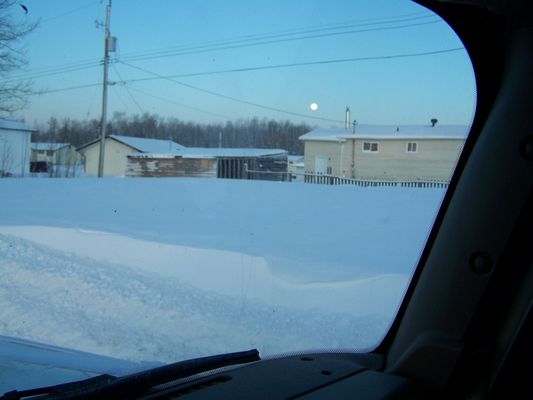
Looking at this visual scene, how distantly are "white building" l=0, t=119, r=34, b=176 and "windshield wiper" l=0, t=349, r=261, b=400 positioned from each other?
9.36m

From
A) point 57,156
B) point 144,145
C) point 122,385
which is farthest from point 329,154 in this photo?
point 57,156

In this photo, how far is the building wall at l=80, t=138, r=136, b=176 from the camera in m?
14.9

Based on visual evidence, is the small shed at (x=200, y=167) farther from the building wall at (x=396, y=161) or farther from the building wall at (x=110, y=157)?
the building wall at (x=396, y=161)

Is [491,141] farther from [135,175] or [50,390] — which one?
[135,175]

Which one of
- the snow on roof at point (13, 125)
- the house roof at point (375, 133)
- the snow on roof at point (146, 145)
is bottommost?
the house roof at point (375, 133)

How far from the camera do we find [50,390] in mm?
1989

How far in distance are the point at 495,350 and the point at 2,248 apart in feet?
28.3

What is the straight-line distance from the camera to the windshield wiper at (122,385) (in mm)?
1798

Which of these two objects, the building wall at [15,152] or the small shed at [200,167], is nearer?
the small shed at [200,167]

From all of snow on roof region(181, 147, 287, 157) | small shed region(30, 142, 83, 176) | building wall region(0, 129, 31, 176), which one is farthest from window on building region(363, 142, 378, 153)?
small shed region(30, 142, 83, 176)

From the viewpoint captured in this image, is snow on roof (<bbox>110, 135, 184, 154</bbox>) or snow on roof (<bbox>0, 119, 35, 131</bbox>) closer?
snow on roof (<bbox>0, 119, 35, 131</bbox>)

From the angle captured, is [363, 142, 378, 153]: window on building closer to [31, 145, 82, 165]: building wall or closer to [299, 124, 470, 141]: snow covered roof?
[299, 124, 470, 141]: snow covered roof

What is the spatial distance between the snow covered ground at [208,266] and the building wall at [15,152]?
59.6 inches

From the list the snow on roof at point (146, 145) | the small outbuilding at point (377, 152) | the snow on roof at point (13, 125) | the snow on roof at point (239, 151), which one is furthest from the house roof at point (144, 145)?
the small outbuilding at point (377, 152)
